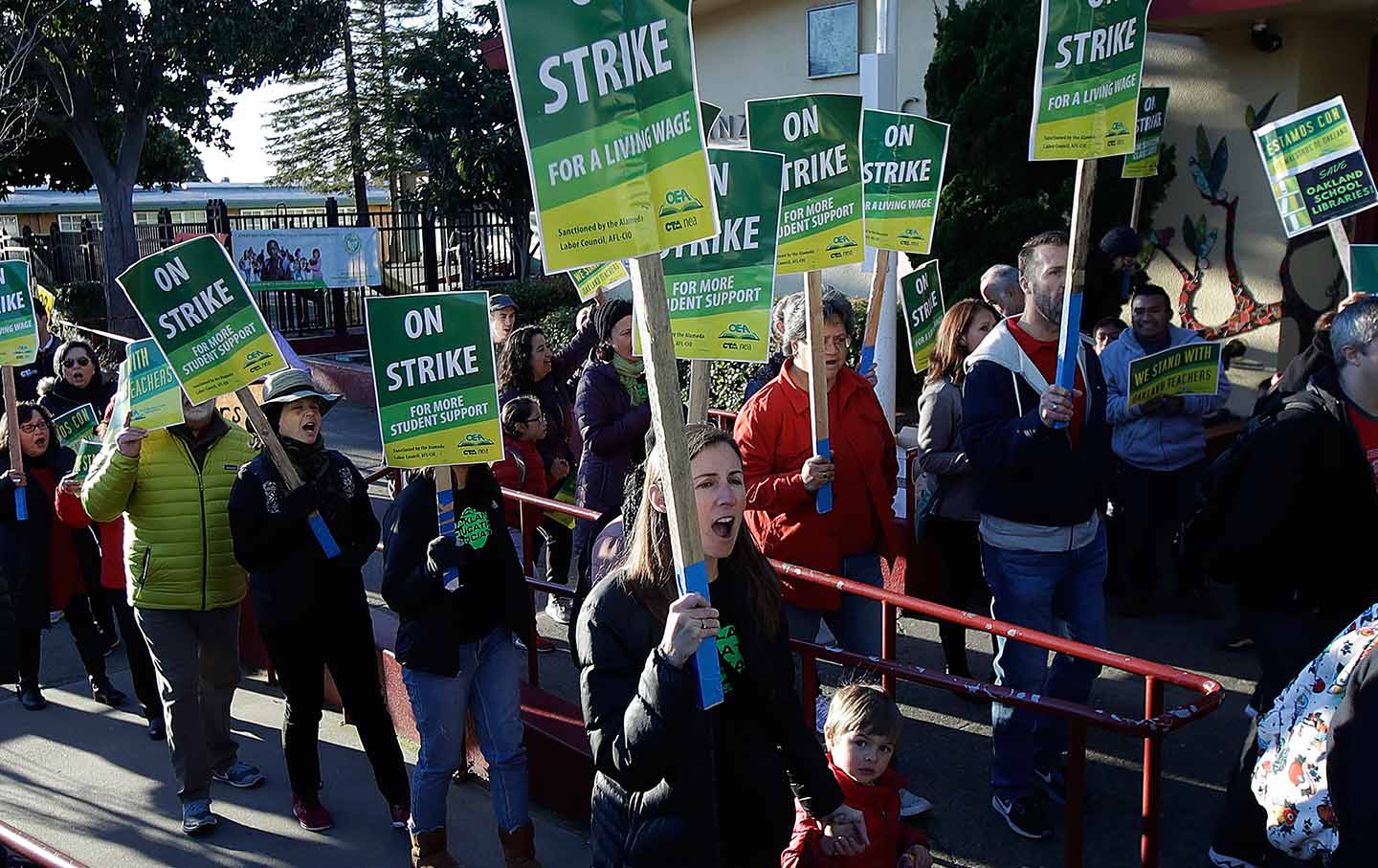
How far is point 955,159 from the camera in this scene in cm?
1029

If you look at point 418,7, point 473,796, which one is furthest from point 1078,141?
point 418,7

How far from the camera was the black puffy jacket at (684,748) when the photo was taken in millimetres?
2725

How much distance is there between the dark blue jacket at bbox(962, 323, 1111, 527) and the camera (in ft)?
14.3

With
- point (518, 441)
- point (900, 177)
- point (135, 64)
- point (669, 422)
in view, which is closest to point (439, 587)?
→ point (669, 422)

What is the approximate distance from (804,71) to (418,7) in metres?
26.2

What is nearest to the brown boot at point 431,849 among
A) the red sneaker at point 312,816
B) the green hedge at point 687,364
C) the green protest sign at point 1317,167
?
the red sneaker at point 312,816

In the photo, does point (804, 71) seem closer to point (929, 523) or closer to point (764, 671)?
point (929, 523)

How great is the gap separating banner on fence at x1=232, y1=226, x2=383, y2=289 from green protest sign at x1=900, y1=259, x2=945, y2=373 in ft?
42.7

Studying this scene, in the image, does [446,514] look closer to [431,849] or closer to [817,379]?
[431,849]

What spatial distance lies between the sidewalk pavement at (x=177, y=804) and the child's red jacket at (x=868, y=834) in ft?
5.54

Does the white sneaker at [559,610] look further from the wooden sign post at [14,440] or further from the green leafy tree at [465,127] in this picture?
the green leafy tree at [465,127]

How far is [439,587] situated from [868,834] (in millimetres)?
1679

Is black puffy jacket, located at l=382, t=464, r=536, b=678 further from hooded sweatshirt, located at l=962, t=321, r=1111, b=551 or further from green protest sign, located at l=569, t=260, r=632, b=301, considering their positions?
green protest sign, located at l=569, t=260, r=632, b=301

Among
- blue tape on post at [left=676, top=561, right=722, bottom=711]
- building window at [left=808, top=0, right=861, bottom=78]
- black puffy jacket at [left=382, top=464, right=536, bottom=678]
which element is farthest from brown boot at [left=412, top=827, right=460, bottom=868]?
building window at [left=808, top=0, right=861, bottom=78]
